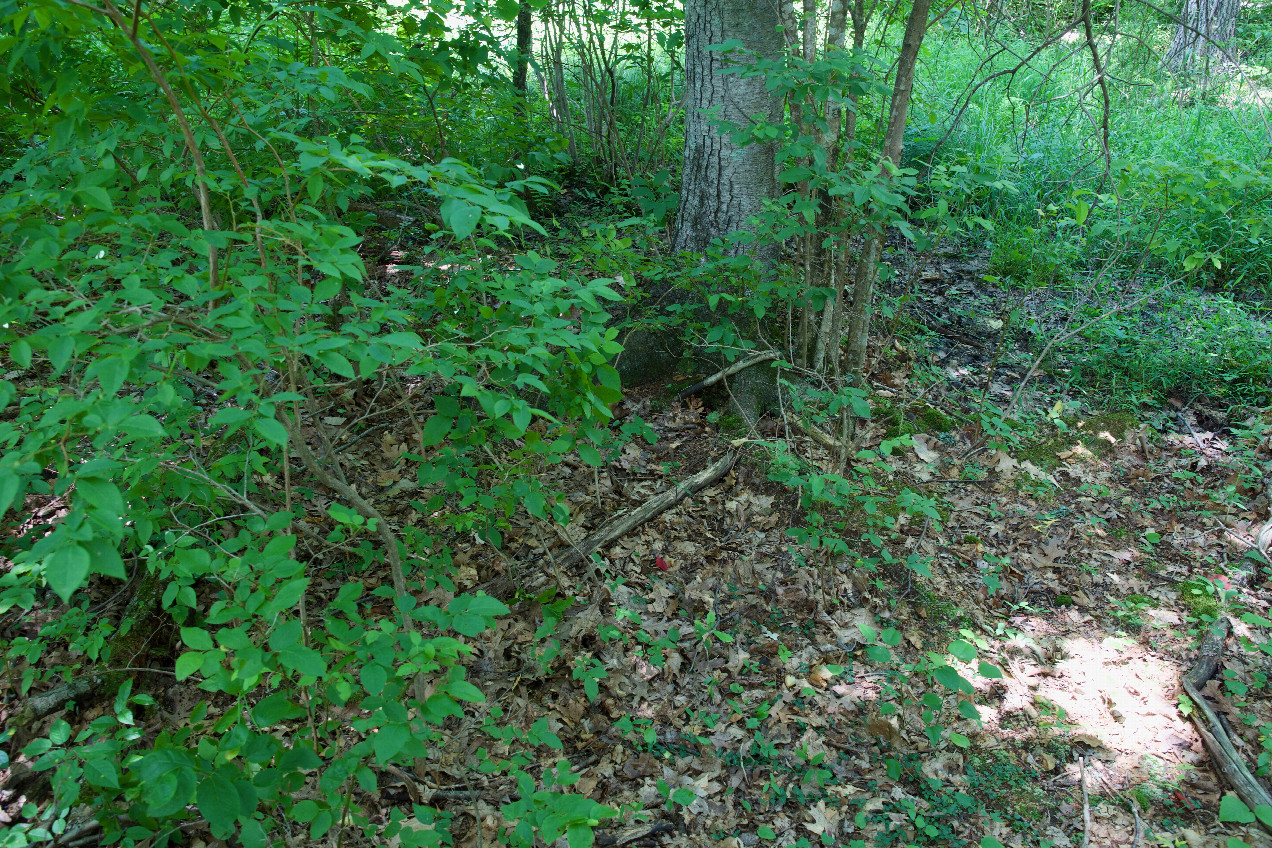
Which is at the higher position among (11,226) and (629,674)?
(11,226)

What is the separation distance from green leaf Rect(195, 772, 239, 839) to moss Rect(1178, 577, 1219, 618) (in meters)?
3.60

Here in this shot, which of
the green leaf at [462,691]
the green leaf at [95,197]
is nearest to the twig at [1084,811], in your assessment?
the green leaf at [462,691]

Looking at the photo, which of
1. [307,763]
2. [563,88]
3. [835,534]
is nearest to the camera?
[307,763]

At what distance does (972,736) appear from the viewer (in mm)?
→ 2598

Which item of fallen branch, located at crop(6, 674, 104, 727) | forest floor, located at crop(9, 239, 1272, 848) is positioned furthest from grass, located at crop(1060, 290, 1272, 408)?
fallen branch, located at crop(6, 674, 104, 727)

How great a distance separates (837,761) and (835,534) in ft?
3.46

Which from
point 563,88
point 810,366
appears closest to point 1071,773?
point 810,366

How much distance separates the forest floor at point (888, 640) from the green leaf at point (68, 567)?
5.12ft

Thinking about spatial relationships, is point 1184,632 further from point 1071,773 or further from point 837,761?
point 837,761

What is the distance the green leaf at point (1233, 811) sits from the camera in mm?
2068

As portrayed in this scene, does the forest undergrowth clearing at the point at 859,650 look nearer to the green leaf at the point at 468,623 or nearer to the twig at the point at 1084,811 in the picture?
the twig at the point at 1084,811

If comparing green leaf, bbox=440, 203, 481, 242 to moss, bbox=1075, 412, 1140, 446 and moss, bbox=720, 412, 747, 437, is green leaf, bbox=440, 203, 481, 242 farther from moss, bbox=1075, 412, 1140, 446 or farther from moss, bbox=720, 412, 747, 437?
moss, bbox=1075, 412, 1140, 446

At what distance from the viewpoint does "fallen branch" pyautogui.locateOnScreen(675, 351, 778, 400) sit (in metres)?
3.74

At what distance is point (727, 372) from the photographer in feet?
12.3
